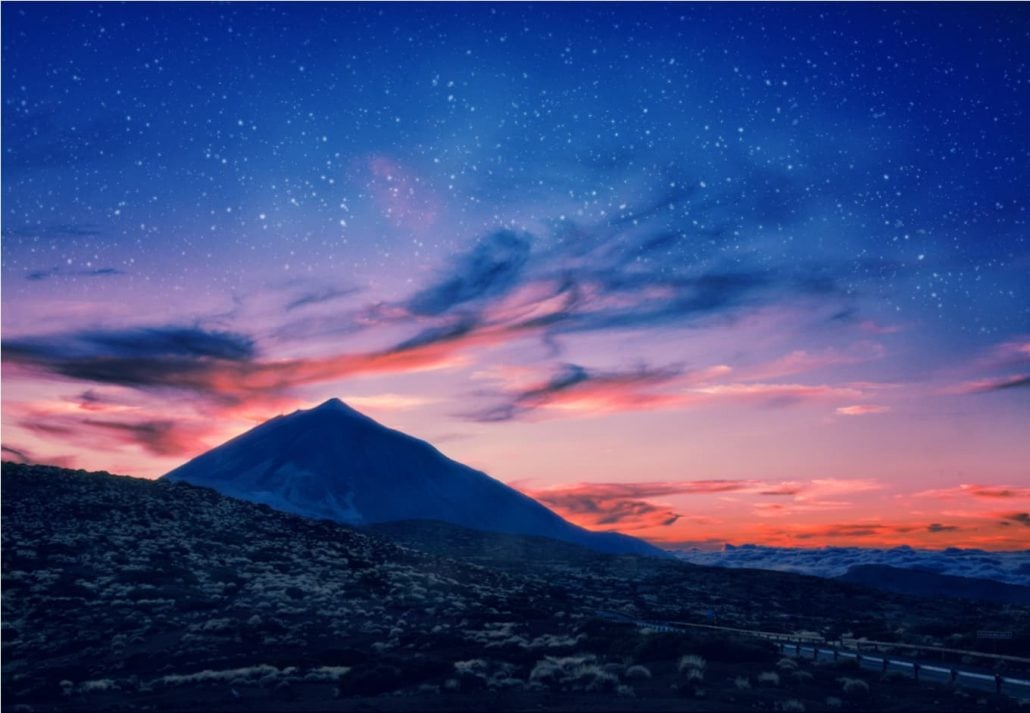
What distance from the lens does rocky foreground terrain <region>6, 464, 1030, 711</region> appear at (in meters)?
24.1

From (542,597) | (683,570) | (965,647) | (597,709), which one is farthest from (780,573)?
(597,709)

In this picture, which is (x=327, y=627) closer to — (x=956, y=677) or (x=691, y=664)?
(x=691, y=664)

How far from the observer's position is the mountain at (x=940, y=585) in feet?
598

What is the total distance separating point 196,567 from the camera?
177 feet

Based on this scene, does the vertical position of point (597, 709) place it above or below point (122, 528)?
below

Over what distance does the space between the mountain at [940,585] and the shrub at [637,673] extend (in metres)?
173

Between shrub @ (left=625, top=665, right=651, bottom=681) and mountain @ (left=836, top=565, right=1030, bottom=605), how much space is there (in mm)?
173126

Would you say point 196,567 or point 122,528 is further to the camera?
point 122,528

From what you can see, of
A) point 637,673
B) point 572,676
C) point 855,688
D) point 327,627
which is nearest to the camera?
point 855,688

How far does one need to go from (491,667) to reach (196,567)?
108 ft

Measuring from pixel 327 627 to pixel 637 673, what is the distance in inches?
745

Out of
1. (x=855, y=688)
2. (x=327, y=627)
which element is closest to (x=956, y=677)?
(x=855, y=688)

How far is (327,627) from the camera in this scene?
39469 mm

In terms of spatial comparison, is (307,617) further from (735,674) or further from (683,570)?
(683,570)
